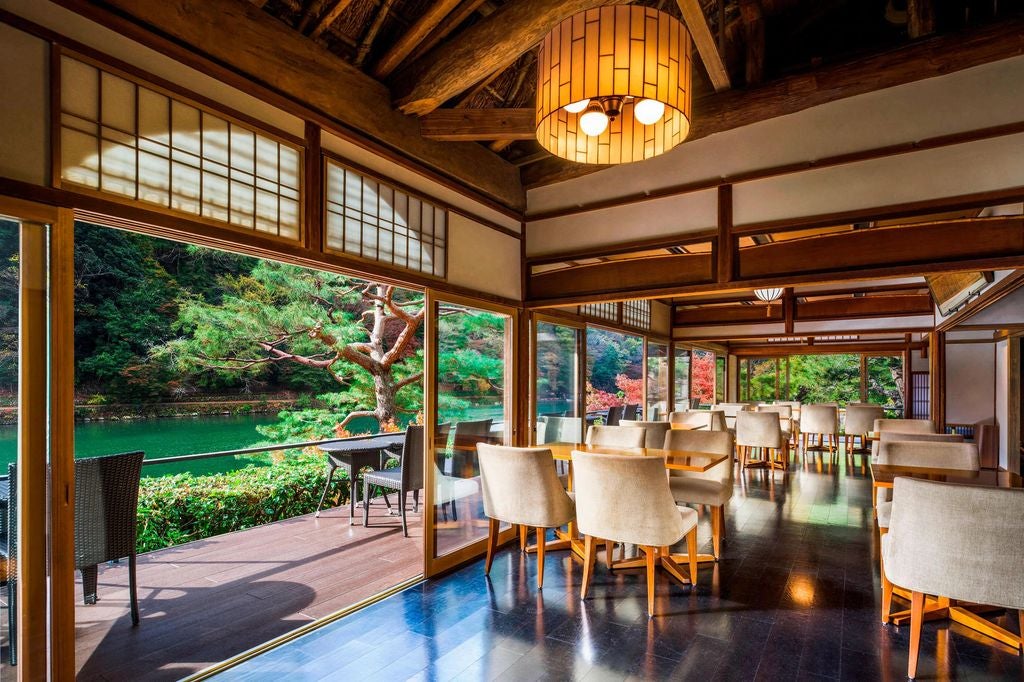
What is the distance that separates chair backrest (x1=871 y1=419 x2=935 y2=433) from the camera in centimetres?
517

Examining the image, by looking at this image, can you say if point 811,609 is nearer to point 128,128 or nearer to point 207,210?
point 207,210

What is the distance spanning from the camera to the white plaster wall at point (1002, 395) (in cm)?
676

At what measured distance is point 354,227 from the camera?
3.01m

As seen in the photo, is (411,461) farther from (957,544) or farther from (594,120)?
(957,544)

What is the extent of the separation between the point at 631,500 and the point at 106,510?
108 inches

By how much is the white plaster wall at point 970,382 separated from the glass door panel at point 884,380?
6.14 meters

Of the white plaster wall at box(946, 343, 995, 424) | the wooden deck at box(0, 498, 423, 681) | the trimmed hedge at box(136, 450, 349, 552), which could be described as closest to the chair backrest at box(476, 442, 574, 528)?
the wooden deck at box(0, 498, 423, 681)

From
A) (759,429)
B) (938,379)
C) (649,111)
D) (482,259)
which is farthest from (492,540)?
(938,379)

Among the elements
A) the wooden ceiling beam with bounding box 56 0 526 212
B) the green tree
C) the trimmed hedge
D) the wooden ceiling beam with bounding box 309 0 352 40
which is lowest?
the trimmed hedge

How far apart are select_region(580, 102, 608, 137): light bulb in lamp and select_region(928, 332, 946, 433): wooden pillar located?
23.3 feet

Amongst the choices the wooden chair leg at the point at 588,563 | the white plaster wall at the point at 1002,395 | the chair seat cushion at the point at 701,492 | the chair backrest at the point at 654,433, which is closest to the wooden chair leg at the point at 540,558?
the wooden chair leg at the point at 588,563

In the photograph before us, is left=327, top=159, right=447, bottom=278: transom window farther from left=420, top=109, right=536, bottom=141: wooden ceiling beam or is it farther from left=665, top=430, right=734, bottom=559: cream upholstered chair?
left=665, top=430, right=734, bottom=559: cream upholstered chair

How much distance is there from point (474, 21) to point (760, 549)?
4012mm

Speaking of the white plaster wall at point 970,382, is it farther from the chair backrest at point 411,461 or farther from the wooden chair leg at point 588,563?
the chair backrest at point 411,461
